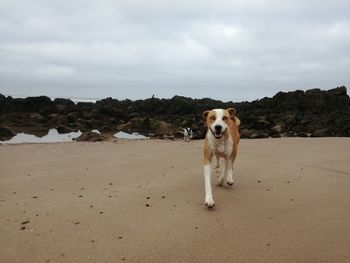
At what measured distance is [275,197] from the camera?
567 centimetres

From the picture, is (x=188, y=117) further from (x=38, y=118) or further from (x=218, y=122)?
(x=218, y=122)

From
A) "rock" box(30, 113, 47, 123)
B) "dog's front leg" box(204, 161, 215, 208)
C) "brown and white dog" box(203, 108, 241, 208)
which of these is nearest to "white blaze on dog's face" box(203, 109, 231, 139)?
"brown and white dog" box(203, 108, 241, 208)

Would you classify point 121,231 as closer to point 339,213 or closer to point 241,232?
point 241,232

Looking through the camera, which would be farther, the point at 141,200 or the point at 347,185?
the point at 347,185

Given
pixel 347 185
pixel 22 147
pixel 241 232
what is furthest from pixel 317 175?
pixel 22 147

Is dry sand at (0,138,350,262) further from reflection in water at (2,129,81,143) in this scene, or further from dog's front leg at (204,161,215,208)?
reflection in water at (2,129,81,143)

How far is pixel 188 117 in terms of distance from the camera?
26797 millimetres

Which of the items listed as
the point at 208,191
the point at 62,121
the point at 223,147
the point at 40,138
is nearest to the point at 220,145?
the point at 223,147

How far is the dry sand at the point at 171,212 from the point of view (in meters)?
3.93

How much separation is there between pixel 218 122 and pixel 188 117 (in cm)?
2105

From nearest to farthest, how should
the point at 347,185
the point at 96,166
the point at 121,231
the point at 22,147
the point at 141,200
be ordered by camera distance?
1. the point at 121,231
2. the point at 141,200
3. the point at 347,185
4. the point at 96,166
5. the point at 22,147

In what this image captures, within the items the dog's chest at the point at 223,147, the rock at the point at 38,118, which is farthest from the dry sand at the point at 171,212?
the rock at the point at 38,118

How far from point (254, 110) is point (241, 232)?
23615 mm

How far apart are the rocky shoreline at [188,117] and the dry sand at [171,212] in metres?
7.61
